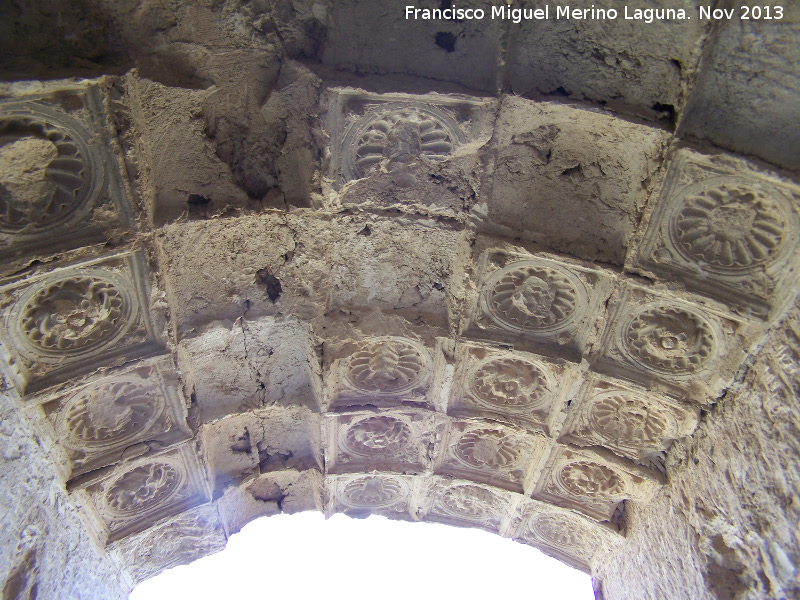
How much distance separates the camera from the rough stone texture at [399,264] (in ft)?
10.4

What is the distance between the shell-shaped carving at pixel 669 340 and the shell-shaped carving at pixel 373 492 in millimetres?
2298

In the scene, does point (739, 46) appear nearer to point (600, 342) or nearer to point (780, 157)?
point (780, 157)

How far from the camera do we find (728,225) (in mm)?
3307

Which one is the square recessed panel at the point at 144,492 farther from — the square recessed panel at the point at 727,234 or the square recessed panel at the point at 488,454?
the square recessed panel at the point at 727,234

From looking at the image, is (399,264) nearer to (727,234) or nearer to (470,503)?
(727,234)

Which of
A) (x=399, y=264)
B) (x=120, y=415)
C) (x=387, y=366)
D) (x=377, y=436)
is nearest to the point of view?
(x=120, y=415)

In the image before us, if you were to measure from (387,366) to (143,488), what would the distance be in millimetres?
1928

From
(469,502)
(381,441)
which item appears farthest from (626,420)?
(381,441)

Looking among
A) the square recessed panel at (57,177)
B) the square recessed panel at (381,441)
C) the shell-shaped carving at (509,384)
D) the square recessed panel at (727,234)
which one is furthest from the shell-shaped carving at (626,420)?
the square recessed panel at (57,177)

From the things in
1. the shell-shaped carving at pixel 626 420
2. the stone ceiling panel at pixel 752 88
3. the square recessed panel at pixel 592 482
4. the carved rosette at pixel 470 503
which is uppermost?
the stone ceiling panel at pixel 752 88

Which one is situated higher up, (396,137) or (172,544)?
(396,137)

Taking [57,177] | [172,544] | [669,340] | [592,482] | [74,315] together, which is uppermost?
[57,177]

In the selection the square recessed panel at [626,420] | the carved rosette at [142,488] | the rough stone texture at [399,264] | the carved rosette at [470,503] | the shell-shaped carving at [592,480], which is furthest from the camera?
the carved rosette at [470,503]

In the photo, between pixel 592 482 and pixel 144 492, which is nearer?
pixel 144 492
